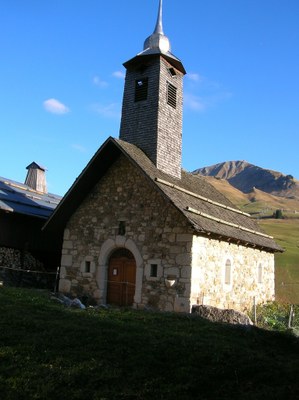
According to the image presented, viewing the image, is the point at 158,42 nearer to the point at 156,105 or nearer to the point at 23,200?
the point at 156,105

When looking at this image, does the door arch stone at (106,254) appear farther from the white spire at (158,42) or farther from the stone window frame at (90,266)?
the white spire at (158,42)

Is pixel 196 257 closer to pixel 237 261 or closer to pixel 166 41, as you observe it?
pixel 237 261

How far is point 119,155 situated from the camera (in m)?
15.0

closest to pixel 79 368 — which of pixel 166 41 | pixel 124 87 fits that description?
pixel 124 87

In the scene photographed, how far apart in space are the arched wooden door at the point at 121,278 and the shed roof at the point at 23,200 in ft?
18.2

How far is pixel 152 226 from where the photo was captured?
531 inches

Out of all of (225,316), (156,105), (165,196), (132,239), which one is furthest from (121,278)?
(156,105)

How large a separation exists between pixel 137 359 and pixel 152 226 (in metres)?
7.16


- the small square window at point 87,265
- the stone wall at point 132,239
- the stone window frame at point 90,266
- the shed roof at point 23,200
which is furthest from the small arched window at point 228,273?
the shed roof at point 23,200

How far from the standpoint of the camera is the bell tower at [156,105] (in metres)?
16.4

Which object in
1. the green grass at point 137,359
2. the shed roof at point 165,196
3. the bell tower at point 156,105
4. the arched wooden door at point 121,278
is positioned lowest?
the green grass at point 137,359

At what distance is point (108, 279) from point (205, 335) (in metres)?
6.60

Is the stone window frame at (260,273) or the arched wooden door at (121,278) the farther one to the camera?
the stone window frame at (260,273)

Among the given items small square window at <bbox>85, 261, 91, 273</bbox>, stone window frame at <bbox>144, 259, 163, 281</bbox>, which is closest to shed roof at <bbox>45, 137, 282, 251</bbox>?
stone window frame at <bbox>144, 259, 163, 281</bbox>
